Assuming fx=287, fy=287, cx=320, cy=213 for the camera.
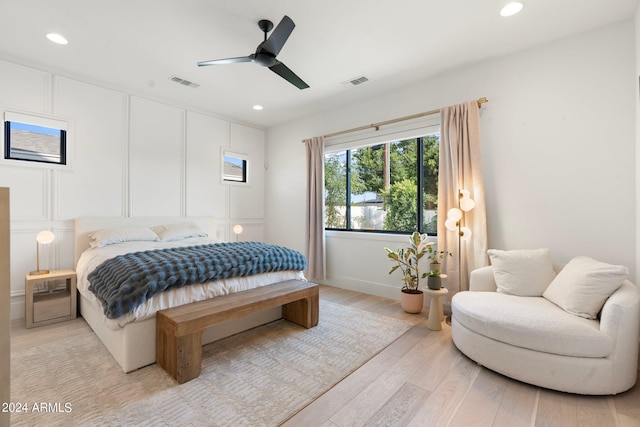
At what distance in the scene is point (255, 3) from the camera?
2254 millimetres

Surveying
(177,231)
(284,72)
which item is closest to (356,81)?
(284,72)

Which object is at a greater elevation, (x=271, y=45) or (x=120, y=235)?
(x=271, y=45)

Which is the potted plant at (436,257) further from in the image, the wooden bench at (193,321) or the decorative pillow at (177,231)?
the decorative pillow at (177,231)

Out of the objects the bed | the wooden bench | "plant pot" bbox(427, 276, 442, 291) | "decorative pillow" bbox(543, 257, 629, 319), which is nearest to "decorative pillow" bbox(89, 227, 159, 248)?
the bed

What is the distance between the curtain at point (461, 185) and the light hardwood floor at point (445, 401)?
105 cm

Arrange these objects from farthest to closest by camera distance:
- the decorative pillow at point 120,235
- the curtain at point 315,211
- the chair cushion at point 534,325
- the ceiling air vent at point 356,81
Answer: the curtain at point 315,211 < the ceiling air vent at point 356,81 < the decorative pillow at point 120,235 < the chair cushion at point 534,325

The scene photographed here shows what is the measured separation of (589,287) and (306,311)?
2.26 meters

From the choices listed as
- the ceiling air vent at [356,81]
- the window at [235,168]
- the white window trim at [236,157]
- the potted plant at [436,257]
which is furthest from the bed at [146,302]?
the ceiling air vent at [356,81]

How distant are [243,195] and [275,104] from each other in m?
1.78

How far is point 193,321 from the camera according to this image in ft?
6.56

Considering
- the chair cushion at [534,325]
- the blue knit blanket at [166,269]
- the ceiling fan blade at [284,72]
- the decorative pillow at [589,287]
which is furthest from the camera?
the ceiling fan blade at [284,72]

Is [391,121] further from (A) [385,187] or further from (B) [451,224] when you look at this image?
(B) [451,224]

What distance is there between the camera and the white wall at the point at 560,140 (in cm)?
247

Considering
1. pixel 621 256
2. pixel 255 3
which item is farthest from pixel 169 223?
pixel 621 256
